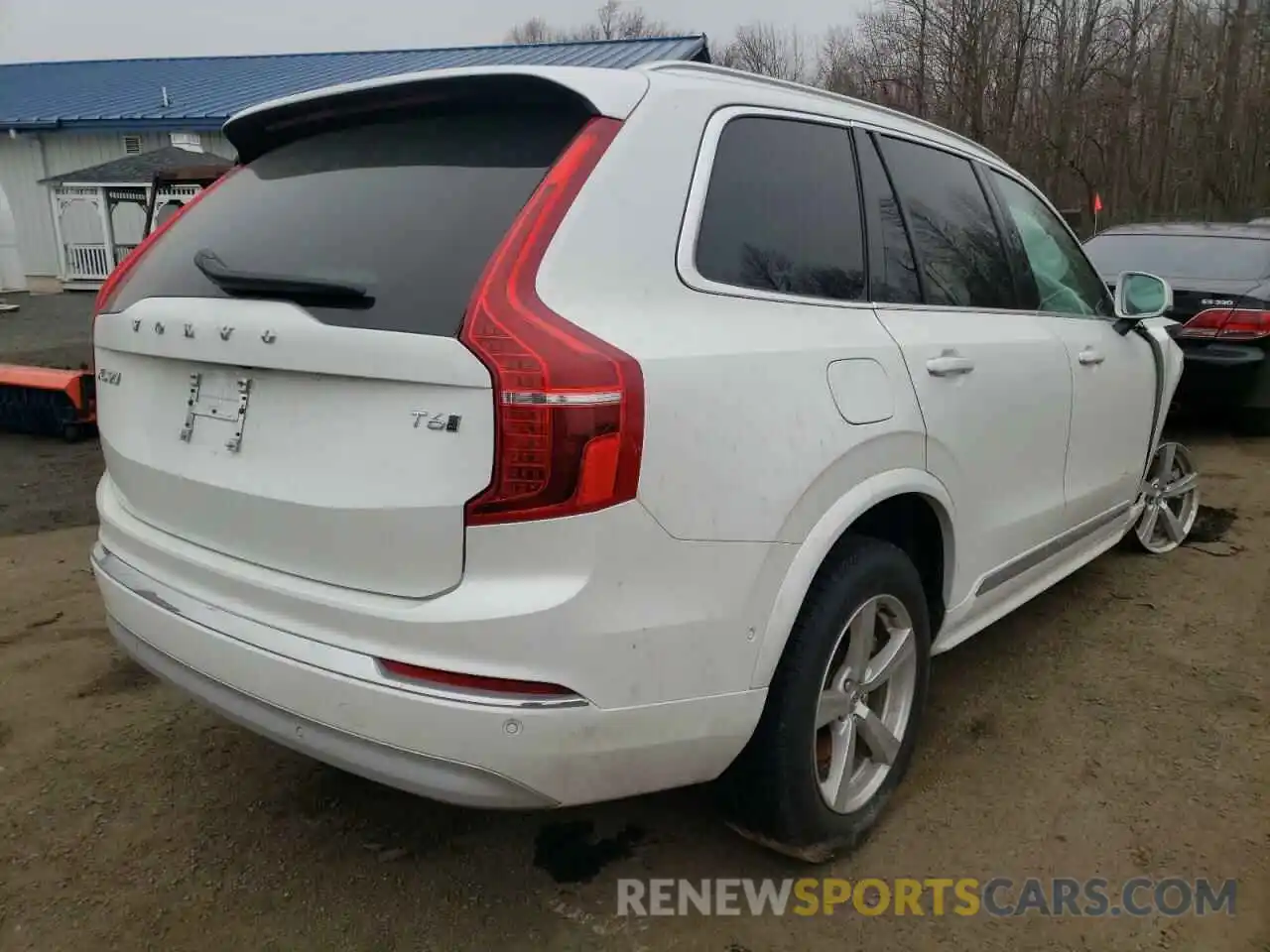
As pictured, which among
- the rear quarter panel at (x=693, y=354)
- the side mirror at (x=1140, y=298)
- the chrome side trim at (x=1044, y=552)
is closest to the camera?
the rear quarter panel at (x=693, y=354)

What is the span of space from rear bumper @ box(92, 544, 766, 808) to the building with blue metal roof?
19.2m

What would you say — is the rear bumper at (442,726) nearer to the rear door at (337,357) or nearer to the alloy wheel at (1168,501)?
the rear door at (337,357)

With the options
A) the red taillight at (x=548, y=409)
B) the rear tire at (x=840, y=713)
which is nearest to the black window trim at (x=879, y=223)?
the rear tire at (x=840, y=713)

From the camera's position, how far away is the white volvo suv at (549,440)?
70.3 inches

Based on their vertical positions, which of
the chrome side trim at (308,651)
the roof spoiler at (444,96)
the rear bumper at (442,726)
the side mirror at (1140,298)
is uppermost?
the roof spoiler at (444,96)

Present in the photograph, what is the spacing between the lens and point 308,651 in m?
1.93

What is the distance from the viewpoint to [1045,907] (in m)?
2.38

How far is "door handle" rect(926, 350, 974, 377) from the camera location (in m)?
2.57

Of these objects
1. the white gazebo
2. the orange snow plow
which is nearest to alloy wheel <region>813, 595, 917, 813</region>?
the orange snow plow

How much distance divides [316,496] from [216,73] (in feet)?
94.3

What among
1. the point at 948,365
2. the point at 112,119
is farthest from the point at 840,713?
the point at 112,119

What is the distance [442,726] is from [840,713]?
3.65 feet

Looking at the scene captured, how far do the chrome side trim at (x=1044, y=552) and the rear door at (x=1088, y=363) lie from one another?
30 mm

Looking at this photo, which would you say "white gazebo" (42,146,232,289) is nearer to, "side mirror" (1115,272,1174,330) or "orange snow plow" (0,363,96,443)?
"orange snow plow" (0,363,96,443)
